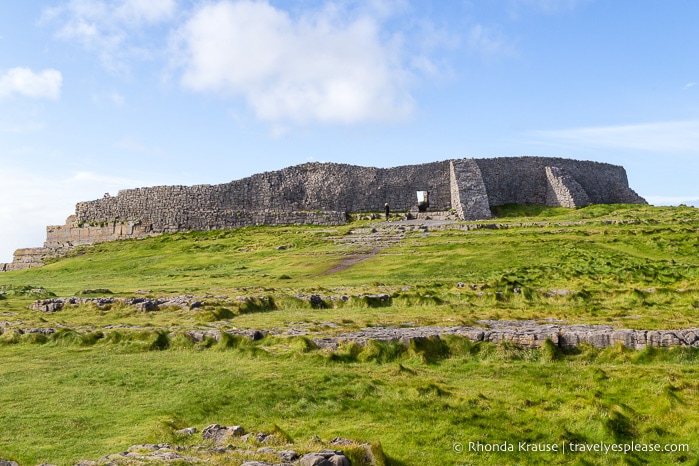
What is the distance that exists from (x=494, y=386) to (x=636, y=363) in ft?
12.1

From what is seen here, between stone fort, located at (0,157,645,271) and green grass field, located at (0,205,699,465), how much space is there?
29554 mm

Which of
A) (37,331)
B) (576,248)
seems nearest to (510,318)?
(37,331)

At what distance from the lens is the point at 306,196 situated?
61.6m

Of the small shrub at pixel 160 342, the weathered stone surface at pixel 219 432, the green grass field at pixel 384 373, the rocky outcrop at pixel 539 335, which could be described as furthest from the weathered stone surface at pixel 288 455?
the small shrub at pixel 160 342

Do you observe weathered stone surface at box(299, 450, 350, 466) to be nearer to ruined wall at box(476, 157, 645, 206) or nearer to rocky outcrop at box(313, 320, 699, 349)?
rocky outcrop at box(313, 320, 699, 349)

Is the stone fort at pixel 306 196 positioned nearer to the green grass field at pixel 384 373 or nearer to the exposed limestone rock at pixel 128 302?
the green grass field at pixel 384 373

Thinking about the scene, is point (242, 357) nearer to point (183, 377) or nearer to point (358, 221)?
point (183, 377)

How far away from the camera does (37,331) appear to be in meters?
18.5

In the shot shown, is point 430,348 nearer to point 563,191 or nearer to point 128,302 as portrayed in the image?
point 128,302

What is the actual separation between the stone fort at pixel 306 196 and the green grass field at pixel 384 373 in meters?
29.6

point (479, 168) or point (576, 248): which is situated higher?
point (479, 168)

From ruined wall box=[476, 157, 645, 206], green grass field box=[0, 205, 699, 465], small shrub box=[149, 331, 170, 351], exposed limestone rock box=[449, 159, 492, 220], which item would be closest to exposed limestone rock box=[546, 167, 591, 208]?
ruined wall box=[476, 157, 645, 206]

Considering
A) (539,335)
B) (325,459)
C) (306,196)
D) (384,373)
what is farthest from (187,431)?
(306,196)

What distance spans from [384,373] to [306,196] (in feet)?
160
